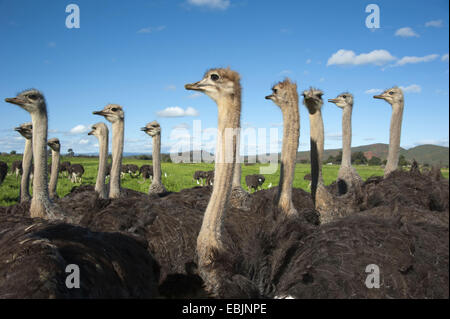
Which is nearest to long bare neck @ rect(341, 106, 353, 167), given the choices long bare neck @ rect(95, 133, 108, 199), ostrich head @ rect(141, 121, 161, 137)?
ostrich head @ rect(141, 121, 161, 137)

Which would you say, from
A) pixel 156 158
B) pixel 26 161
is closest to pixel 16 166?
pixel 26 161

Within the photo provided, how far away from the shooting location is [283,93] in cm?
531

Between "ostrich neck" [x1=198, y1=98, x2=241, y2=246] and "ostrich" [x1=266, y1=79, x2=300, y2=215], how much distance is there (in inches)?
49.3

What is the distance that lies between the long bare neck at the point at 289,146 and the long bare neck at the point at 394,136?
4.22m

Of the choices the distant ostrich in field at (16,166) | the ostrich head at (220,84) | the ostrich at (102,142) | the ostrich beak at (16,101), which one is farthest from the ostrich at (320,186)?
the distant ostrich in field at (16,166)

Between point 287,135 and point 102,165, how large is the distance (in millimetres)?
4038

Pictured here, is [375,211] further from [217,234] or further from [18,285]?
[18,285]

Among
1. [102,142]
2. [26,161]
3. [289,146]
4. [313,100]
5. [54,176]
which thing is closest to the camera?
[289,146]

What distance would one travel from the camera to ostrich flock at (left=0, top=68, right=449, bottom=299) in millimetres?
2678

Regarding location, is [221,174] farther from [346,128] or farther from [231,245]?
[346,128]

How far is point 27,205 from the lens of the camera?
6395 mm

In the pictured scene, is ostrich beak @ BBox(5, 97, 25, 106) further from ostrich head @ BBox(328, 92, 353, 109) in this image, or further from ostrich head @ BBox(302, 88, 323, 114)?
ostrich head @ BBox(328, 92, 353, 109)
